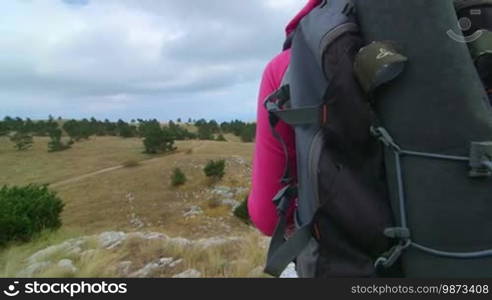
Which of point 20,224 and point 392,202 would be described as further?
point 20,224

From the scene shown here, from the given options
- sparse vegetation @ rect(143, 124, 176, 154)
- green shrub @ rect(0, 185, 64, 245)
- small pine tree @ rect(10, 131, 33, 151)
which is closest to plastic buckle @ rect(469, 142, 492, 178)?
green shrub @ rect(0, 185, 64, 245)

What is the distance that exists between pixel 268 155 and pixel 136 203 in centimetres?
2397

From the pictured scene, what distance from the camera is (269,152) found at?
140 centimetres

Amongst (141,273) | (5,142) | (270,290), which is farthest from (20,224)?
(5,142)

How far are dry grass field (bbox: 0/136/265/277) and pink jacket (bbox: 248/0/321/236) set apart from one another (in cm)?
275

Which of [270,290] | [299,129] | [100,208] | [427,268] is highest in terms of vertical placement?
[299,129]

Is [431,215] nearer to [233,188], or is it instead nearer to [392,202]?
[392,202]

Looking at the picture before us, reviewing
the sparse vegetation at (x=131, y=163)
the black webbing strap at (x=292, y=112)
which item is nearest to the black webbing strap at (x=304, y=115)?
the black webbing strap at (x=292, y=112)

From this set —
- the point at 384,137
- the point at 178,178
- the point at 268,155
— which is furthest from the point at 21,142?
the point at 384,137

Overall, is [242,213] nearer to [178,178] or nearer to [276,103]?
[178,178]

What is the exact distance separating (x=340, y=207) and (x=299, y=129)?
269mm

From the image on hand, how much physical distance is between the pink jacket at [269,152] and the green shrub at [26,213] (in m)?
7.27

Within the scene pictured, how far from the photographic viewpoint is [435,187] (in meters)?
0.97

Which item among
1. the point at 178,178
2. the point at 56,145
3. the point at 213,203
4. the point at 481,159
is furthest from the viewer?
the point at 56,145
